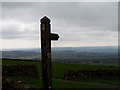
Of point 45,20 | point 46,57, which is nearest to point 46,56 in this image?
point 46,57

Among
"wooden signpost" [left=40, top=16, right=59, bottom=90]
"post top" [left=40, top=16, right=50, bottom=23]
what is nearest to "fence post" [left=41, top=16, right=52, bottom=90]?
"wooden signpost" [left=40, top=16, right=59, bottom=90]

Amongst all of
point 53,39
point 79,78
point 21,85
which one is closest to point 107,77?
point 79,78

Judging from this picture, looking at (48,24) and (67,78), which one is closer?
(48,24)

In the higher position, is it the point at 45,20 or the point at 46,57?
the point at 45,20

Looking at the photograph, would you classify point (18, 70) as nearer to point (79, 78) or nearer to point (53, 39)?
point (79, 78)

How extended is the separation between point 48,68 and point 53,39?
0.74m

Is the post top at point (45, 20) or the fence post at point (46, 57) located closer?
the fence post at point (46, 57)

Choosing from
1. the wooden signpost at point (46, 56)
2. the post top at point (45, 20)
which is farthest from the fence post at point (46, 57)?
the post top at point (45, 20)

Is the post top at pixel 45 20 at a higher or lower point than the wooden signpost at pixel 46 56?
higher

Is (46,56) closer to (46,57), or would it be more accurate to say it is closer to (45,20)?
(46,57)

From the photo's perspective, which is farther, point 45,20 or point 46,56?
point 45,20

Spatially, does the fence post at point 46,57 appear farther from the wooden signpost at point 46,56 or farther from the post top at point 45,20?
the post top at point 45,20

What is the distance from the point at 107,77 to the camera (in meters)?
27.5

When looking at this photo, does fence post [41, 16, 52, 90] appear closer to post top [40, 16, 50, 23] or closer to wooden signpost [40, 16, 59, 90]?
wooden signpost [40, 16, 59, 90]
